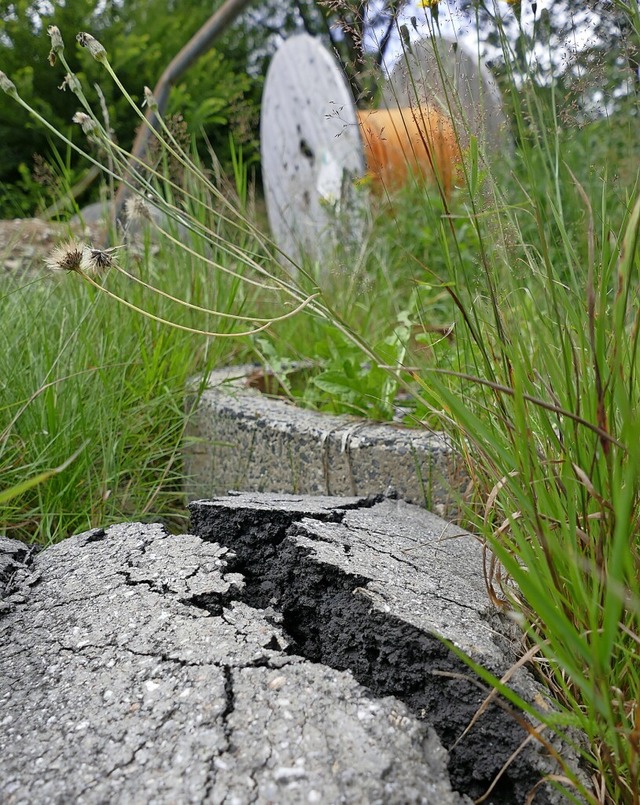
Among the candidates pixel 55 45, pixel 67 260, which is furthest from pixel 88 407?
pixel 55 45

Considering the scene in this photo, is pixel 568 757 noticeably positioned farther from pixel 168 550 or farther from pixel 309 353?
pixel 309 353

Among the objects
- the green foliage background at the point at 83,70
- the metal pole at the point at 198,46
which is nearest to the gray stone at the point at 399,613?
the metal pole at the point at 198,46

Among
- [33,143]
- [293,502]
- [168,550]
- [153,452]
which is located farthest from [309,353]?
[33,143]

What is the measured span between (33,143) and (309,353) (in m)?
8.14

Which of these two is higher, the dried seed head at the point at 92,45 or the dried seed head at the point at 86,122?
the dried seed head at the point at 92,45

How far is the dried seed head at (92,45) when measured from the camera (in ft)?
4.23

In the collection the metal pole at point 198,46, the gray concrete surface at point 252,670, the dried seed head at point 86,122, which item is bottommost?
the gray concrete surface at point 252,670

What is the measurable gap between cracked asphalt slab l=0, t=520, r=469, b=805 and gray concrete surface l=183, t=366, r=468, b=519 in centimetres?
73

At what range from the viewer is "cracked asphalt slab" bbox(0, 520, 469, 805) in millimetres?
843

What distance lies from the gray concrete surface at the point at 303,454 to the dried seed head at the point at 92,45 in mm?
1062

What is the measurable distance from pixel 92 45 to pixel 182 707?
3.60ft

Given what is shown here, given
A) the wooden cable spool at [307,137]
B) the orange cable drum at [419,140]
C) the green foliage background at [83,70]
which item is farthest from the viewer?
the green foliage background at [83,70]

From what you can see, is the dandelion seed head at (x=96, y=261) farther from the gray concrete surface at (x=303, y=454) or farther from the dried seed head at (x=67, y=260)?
the gray concrete surface at (x=303, y=454)

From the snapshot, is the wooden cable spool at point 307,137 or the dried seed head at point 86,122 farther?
the wooden cable spool at point 307,137
